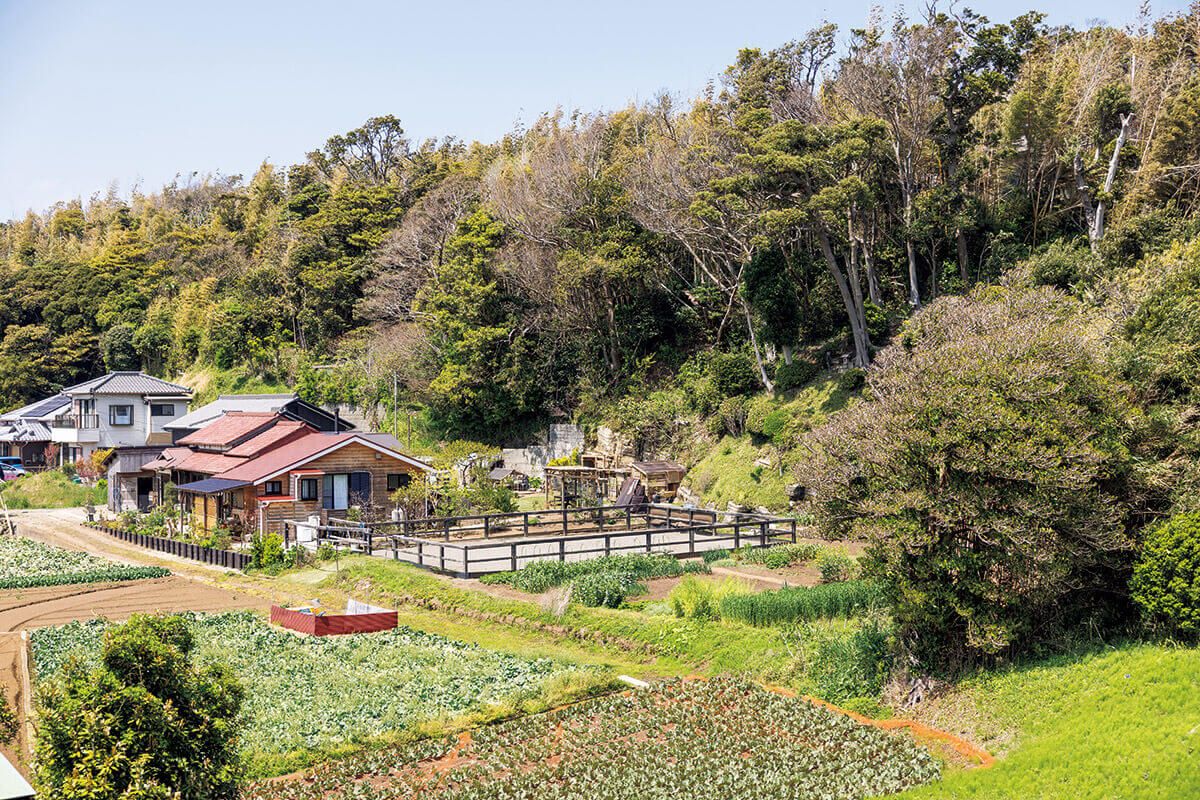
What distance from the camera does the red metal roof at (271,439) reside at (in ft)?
115

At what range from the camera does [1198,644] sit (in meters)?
11.9

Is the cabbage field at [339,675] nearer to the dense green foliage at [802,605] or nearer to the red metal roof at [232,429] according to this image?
the dense green foliage at [802,605]

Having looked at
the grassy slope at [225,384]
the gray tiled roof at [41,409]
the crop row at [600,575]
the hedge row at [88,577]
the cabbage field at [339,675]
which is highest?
the grassy slope at [225,384]

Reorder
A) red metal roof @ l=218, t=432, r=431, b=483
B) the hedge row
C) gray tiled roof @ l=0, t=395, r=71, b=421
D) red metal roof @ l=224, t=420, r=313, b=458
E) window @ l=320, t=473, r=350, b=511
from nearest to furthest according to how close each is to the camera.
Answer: the hedge row
red metal roof @ l=218, t=432, r=431, b=483
window @ l=320, t=473, r=350, b=511
red metal roof @ l=224, t=420, r=313, b=458
gray tiled roof @ l=0, t=395, r=71, b=421

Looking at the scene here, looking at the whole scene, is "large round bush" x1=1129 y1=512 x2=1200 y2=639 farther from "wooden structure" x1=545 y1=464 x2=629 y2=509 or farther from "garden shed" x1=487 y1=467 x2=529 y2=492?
"garden shed" x1=487 y1=467 x2=529 y2=492

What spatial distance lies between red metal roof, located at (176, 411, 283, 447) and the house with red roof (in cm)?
105

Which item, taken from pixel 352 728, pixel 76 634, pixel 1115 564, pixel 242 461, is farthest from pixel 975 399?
pixel 242 461

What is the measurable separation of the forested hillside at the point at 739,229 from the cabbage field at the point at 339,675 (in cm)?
1093

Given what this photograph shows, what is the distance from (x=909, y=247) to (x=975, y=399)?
21021mm

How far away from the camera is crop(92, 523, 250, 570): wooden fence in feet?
96.8

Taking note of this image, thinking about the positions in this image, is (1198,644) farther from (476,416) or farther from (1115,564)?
(476,416)

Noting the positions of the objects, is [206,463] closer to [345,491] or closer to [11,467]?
[345,491]

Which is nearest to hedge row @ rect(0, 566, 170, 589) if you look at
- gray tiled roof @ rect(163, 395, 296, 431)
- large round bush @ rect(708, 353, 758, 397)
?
gray tiled roof @ rect(163, 395, 296, 431)

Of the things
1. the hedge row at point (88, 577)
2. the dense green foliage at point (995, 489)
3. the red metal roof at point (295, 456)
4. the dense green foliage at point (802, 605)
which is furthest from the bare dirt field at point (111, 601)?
the dense green foliage at point (995, 489)
